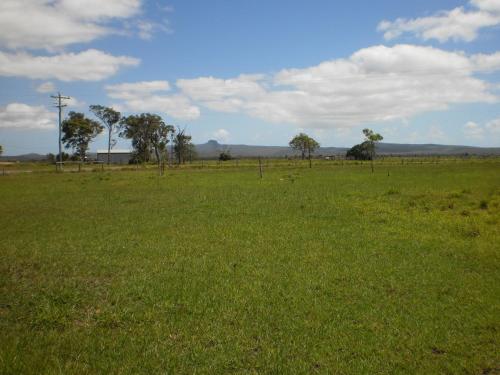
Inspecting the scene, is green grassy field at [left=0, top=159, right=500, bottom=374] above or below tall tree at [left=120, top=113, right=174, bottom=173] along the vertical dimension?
below

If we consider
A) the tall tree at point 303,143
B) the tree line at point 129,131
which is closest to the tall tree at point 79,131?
the tree line at point 129,131

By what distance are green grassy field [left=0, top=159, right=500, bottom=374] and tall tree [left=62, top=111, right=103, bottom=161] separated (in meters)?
94.6

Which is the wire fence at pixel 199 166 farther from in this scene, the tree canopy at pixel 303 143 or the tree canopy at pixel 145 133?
the tree canopy at pixel 303 143

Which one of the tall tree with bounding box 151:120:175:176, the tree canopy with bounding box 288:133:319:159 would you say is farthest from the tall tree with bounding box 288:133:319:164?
the tall tree with bounding box 151:120:175:176

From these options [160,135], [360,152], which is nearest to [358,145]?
[360,152]

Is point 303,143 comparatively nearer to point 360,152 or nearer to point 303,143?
point 303,143

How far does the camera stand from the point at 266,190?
29484 millimetres

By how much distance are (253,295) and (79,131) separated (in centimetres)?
10786

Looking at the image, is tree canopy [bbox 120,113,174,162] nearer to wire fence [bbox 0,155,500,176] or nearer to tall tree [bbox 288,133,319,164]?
wire fence [bbox 0,155,500,176]

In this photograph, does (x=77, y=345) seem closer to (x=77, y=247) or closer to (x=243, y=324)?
(x=243, y=324)

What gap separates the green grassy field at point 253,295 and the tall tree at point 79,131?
94.6 m

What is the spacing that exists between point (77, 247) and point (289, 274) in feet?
23.4

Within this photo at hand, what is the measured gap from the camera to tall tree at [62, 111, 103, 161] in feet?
340

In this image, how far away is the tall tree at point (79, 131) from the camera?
103625 mm
